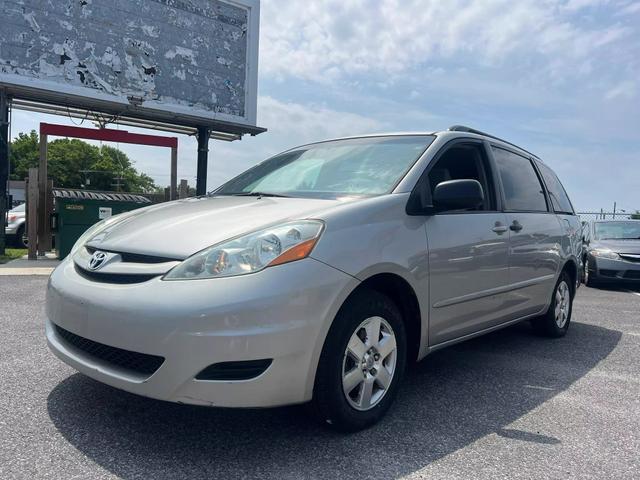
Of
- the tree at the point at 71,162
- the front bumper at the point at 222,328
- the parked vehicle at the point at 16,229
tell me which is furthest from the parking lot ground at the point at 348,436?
the tree at the point at 71,162

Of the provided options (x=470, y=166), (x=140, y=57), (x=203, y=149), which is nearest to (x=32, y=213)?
(x=140, y=57)

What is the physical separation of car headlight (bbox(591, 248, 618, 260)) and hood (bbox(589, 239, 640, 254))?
0.09m

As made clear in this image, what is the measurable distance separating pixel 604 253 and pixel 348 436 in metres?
8.52

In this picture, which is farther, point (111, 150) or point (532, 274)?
point (111, 150)

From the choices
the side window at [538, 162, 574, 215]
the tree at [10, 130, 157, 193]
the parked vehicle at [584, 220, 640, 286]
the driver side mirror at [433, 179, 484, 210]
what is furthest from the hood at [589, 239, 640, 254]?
the tree at [10, 130, 157, 193]

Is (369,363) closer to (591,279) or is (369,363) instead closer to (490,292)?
(490,292)

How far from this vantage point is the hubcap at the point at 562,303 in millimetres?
5121

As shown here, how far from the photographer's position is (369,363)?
2.79m

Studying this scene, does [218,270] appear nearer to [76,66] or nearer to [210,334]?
[210,334]

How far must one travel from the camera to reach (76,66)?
12.0 m

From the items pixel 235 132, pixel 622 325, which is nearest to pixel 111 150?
pixel 235 132

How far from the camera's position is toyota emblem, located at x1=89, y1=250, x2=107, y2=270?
2676 millimetres

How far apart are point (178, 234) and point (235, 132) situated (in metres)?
12.8

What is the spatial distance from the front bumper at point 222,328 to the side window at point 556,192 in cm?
351
